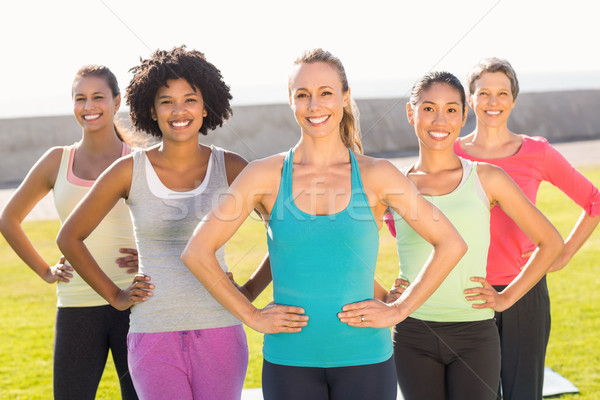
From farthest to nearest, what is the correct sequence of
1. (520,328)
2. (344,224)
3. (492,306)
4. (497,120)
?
(497,120), (520,328), (492,306), (344,224)

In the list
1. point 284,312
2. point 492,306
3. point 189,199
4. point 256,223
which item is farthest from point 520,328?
point 256,223

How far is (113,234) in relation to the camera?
3.25 m

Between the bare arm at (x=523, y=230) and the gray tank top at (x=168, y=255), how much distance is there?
1.15m

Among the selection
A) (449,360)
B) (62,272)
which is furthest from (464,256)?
(62,272)

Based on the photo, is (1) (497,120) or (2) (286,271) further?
(1) (497,120)

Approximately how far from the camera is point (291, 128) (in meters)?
18.8

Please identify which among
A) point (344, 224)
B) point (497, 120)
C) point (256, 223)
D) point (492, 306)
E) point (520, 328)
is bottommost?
point (256, 223)

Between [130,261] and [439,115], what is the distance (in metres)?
1.64

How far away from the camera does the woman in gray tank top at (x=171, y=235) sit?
2.60m

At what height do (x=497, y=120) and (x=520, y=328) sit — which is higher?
(x=497, y=120)

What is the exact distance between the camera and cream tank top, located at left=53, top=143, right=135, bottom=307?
320 cm

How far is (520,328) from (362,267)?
1.26 metres

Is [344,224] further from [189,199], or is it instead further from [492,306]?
[492,306]

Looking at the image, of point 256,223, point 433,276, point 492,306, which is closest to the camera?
point 433,276
